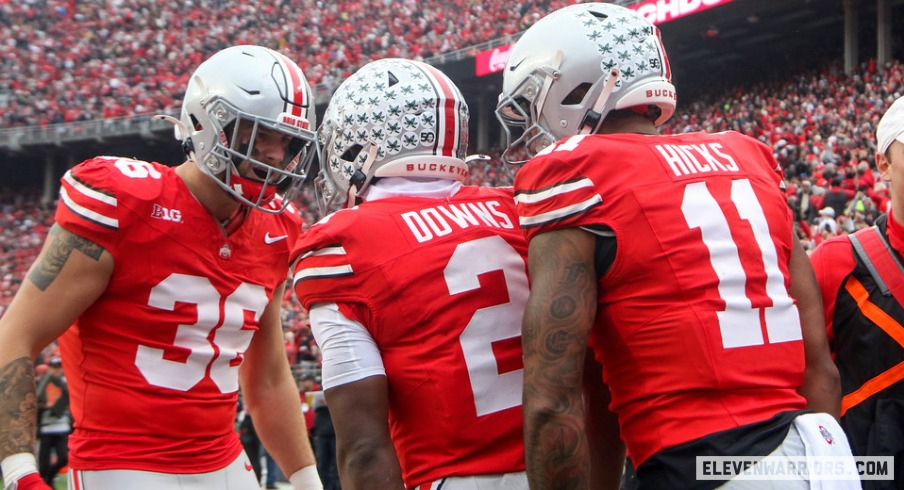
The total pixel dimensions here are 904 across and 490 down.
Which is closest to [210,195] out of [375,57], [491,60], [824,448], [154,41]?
[824,448]

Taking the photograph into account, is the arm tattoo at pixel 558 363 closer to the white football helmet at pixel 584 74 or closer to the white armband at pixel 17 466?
the white football helmet at pixel 584 74

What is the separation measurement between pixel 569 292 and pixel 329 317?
594 millimetres

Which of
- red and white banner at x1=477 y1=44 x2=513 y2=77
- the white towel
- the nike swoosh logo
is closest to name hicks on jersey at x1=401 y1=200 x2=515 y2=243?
the white towel

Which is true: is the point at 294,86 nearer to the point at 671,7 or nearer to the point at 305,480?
the point at 305,480

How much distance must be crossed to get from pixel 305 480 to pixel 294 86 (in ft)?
4.86

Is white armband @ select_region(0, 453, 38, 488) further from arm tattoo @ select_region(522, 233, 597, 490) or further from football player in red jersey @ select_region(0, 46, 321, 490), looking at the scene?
arm tattoo @ select_region(522, 233, 597, 490)

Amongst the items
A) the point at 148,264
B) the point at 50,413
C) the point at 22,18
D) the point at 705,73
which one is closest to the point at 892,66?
the point at 705,73

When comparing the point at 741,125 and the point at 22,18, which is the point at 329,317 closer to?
the point at 741,125

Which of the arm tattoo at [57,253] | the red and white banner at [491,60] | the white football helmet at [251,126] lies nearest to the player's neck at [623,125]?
the white football helmet at [251,126]

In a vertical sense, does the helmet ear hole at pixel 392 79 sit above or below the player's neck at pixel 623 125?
below

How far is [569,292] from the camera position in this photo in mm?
2035

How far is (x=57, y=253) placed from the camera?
9.80ft

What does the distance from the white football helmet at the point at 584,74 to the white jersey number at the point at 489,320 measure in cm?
35

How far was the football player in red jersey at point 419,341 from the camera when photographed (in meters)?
2.23
